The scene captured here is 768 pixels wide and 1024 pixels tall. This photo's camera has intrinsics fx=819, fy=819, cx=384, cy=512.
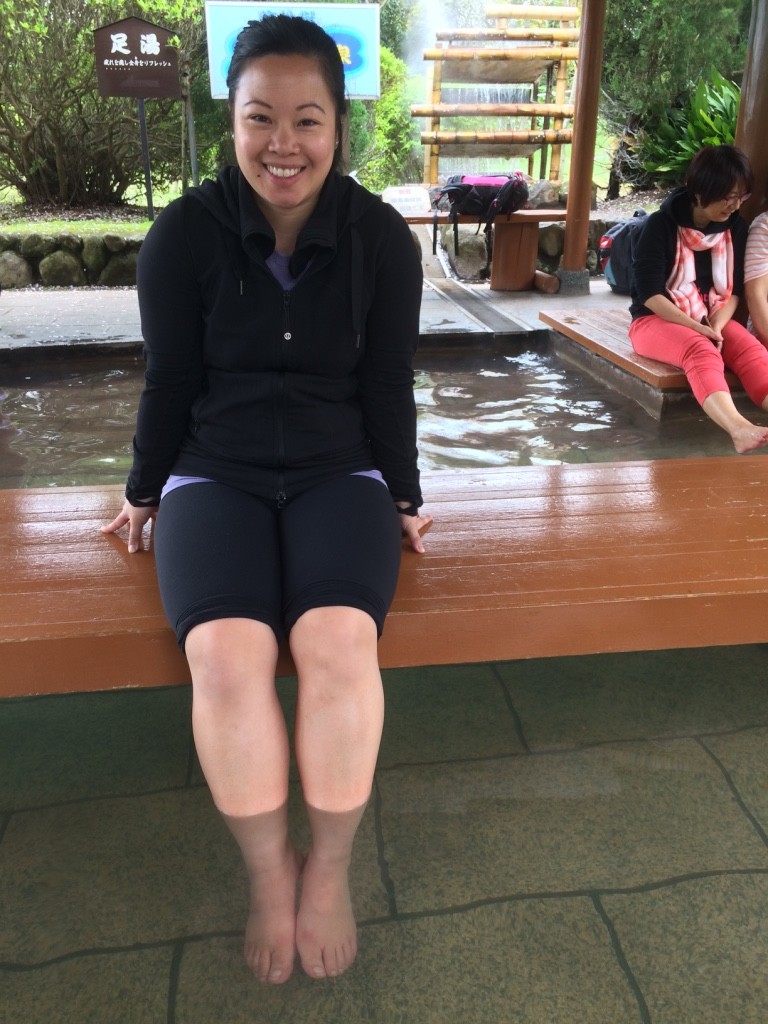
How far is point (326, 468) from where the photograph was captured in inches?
66.0

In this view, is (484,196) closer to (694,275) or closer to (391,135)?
(694,275)

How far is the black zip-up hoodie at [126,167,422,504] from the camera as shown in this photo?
1.58 metres

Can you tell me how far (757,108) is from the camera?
156 inches

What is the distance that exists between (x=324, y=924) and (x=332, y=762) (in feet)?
0.91

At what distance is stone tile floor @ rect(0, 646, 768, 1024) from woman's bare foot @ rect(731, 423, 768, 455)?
995 millimetres

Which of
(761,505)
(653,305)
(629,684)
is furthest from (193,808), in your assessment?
(653,305)

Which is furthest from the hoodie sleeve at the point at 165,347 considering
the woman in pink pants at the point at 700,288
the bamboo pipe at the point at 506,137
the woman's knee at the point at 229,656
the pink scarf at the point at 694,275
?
the bamboo pipe at the point at 506,137

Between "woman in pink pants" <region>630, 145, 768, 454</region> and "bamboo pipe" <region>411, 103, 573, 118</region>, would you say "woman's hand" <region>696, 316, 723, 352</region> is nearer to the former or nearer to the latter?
"woman in pink pants" <region>630, 145, 768, 454</region>

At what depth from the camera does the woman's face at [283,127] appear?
1.47m

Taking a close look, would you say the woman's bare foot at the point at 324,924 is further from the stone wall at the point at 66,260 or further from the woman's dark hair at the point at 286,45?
the stone wall at the point at 66,260

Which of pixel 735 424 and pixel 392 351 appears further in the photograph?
pixel 735 424

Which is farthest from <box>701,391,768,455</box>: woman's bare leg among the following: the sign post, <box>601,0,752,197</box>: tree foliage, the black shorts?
<box>601,0,752,197</box>: tree foliage

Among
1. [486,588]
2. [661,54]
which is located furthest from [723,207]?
[661,54]

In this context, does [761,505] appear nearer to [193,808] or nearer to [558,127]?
[193,808]
